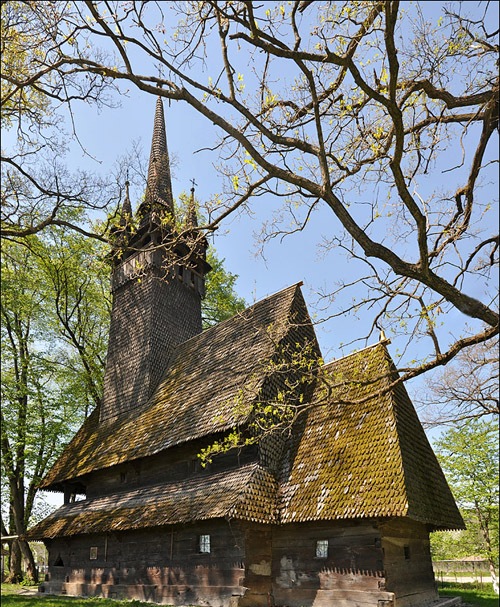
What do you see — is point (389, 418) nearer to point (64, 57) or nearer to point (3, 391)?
point (64, 57)

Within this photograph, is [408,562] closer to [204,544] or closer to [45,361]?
[204,544]

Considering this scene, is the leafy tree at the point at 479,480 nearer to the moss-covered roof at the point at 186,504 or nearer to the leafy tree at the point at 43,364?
the moss-covered roof at the point at 186,504


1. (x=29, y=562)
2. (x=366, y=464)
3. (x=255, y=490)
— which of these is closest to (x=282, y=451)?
(x=255, y=490)

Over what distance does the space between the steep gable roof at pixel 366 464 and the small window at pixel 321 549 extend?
83cm

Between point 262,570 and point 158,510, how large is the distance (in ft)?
11.4

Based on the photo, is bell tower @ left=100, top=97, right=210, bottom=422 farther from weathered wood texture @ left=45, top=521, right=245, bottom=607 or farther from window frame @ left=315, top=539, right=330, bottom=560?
window frame @ left=315, top=539, right=330, bottom=560

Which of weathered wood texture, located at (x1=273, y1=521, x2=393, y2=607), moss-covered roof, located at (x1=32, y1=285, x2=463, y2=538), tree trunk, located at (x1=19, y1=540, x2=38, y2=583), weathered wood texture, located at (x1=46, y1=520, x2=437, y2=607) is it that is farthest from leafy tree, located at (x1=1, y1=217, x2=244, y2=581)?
weathered wood texture, located at (x1=273, y1=521, x2=393, y2=607)

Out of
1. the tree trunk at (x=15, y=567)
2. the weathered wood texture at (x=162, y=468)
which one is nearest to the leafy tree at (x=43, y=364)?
the tree trunk at (x=15, y=567)

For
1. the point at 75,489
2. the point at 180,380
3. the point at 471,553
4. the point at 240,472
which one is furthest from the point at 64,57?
the point at 471,553

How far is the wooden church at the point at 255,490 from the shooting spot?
11.0 metres

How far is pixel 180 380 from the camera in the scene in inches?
750

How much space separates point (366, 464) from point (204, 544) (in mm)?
4853

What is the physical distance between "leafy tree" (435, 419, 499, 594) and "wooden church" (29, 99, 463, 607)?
8.11m

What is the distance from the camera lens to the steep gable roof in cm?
1078
